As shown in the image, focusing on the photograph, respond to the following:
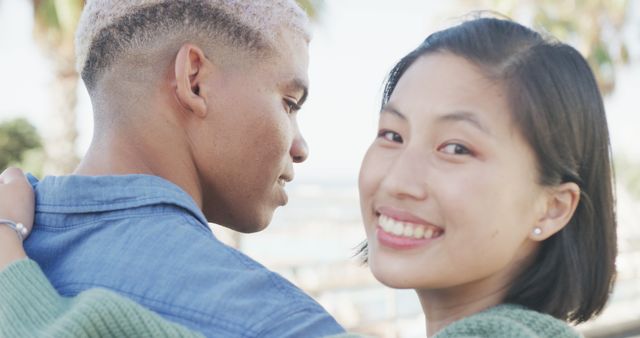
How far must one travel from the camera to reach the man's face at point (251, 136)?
1.84m

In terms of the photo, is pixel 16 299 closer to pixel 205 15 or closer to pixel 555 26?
pixel 205 15

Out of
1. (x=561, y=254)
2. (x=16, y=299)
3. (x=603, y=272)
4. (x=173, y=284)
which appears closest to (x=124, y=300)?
(x=173, y=284)

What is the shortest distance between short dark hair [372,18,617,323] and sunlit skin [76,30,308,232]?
0.41 metres

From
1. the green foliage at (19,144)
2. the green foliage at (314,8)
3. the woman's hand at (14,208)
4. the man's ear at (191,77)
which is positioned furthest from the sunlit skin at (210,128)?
the green foliage at (19,144)

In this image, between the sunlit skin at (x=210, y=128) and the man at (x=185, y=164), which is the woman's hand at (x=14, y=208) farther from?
the sunlit skin at (x=210, y=128)

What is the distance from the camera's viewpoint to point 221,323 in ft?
4.26

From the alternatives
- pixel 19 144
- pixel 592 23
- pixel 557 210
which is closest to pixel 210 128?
pixel 557 210

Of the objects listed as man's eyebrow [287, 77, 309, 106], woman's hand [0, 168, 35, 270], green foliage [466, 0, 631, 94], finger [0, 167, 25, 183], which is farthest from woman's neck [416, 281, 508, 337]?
green foliage [466, 0, 631, 94]

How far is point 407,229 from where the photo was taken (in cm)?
153

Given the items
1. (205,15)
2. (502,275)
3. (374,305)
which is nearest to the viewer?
(502,275)

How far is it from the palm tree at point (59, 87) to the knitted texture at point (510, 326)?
8346 millimetres

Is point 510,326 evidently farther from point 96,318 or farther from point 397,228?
point 96,318

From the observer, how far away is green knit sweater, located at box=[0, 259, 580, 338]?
1.24 metres

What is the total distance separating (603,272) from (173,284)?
2.98 ft
